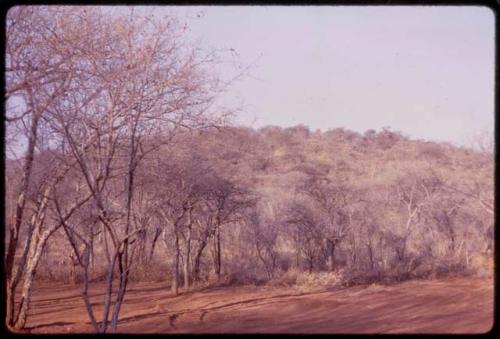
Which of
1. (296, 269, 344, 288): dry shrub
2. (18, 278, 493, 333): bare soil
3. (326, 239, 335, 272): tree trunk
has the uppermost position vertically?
(326, 239, 335, 272): tree trunk

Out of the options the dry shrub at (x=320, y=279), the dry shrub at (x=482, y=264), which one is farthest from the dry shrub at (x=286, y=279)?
the dry shrub at (x=482, y=264)

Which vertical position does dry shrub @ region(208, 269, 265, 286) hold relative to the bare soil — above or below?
above

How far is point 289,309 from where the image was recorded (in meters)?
10.1

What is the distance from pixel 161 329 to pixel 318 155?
2656cm

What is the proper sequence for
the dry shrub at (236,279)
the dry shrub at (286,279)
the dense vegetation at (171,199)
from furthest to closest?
1. the dry shrub at (236,279)
2. the dry shrub at (286,279)
3. the dense vegetation at (171,199)

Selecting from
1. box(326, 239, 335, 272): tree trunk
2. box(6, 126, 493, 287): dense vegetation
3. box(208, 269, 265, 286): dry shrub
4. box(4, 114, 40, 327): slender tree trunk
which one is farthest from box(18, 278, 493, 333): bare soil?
box(326, 239, 335, 272): tree trunk

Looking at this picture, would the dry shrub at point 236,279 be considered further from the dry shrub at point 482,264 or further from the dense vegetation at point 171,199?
the dry shrub at point 482,264

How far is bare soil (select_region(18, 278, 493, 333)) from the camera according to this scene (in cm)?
774

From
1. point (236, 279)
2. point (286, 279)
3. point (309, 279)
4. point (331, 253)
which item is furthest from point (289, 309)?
point (331, 253)

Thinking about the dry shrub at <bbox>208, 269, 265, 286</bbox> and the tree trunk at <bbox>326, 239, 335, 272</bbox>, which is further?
the tree trunk at <bbox>326, 239, 335, 272</bbox>

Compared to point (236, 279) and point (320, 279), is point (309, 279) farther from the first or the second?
point (236, 279)

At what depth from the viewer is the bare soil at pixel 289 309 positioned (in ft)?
25.4

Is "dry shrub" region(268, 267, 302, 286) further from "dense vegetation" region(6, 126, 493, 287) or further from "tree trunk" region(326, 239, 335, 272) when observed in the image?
"tree trunk" region(326, 239, 335, 272)

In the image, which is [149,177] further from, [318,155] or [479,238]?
[318,155]
